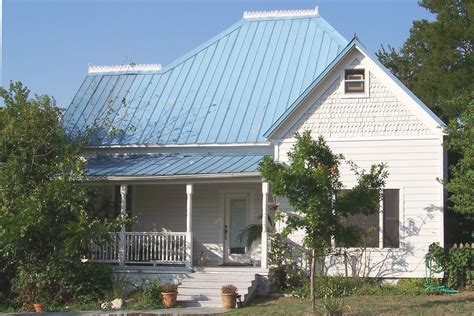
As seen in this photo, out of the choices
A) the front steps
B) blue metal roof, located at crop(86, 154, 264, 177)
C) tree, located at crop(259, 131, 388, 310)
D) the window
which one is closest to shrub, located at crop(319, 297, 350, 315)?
tree, located at crop(259, 131, 388, 310)

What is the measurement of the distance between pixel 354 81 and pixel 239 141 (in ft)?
12.6

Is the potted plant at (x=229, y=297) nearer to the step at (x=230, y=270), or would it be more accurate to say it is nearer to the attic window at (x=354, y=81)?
the step at (x=230, y=270)

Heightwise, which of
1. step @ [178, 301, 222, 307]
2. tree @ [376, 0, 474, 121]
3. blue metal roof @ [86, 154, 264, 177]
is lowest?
step @ [178, 301, 222, 307]

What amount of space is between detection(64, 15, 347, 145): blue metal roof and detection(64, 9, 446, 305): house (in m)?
0.05

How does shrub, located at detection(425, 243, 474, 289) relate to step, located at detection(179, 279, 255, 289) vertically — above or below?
above

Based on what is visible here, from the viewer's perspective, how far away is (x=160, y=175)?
66.8 ft

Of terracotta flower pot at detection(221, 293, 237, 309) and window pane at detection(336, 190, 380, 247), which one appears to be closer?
terracotta flower pot at detection(221, 293, 237, 309)

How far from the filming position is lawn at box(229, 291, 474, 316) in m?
15.5

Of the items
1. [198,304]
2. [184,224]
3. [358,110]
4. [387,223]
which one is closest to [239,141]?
[184,224]

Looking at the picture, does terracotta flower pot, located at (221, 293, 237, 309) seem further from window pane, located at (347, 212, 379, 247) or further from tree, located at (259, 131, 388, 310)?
window pane, located at (347, 212, 379, 247)

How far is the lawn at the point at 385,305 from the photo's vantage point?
50.9 feet

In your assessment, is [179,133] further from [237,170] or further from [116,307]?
[116,307]

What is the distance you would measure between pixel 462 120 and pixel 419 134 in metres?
1.67

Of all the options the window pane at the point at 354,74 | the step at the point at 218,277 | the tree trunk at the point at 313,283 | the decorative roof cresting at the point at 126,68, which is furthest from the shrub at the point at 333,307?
the decorative roof cresting at the point at 126,68
